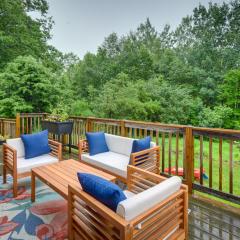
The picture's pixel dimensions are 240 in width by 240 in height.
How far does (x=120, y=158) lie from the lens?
362cm

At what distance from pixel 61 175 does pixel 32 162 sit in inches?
37.4

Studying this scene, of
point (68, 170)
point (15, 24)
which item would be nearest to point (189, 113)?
point (68, 170)

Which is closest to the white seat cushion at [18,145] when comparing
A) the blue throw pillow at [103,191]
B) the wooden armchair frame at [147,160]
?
the wooden armchair frame at [147,160]

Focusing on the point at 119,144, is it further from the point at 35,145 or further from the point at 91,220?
the point at 91,220

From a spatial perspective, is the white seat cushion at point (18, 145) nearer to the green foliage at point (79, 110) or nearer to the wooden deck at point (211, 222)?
the wooden deck at point (211, 222)

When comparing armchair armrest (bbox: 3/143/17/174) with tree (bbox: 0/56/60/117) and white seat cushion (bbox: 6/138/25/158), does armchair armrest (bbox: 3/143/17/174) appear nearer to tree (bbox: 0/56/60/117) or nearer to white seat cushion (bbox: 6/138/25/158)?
white seat cushion (bbox: 6/138/25/158)

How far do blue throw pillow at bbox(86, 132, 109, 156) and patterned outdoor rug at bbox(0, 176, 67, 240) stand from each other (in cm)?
100

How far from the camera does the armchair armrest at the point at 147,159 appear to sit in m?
2.96

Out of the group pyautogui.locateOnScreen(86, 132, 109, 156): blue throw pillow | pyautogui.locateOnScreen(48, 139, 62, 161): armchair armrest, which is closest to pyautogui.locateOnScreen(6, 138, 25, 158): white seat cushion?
pyautogui.locateOnScreen(48, 139, 62, 161): armchair armrest

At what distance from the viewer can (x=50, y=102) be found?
7.32m

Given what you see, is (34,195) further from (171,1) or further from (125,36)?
(125,36)

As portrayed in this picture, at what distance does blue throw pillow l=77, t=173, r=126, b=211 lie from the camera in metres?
1.52

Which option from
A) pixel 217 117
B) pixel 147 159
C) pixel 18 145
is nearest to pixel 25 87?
pixel 18 145

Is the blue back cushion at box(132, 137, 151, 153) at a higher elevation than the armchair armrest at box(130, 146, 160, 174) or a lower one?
higher
